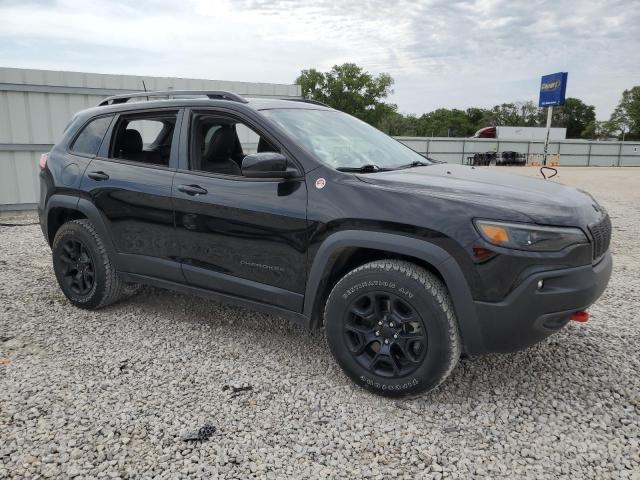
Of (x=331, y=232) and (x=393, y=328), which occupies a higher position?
(x=331, y=232)

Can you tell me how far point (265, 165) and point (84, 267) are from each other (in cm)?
221

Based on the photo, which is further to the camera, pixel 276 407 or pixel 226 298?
pixel 226 298

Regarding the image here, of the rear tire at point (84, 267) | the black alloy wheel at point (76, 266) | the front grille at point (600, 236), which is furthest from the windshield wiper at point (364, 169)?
the black alloy wheel at point (76, 266)

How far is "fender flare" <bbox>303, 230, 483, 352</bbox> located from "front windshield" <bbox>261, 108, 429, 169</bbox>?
21.5 inches

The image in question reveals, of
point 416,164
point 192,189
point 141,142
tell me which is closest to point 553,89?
point 416,164

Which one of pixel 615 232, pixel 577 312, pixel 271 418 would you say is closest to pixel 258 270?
pixel 271 418

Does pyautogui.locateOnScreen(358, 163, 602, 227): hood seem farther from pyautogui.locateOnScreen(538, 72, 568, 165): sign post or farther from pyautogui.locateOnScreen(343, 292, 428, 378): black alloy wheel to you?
pyautogui.locateOnScreen(538, 72, 568, 165): sign post

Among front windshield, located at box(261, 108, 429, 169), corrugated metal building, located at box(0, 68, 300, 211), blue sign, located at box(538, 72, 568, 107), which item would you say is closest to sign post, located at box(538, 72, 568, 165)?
blue sign, located at box(538, 72, 568, 107)

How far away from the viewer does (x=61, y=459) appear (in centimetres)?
241

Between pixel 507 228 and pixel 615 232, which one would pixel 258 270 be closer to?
pixel 507 228

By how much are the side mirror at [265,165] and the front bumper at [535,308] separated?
135 centimetres

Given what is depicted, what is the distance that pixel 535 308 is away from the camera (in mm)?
2520

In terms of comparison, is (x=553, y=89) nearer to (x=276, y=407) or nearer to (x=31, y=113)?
(x=31, y=113)

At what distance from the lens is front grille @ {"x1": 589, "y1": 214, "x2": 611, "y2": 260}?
2688mm
